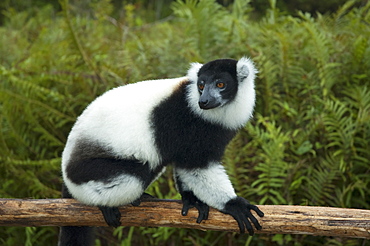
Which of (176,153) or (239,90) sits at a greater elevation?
(239,90)

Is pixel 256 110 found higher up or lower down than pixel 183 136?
lower down

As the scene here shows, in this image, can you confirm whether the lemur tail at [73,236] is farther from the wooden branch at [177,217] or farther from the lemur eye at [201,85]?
the lemur eye at [201,85]

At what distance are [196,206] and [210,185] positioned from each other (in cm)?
24

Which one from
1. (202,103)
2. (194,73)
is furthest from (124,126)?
(194,73)

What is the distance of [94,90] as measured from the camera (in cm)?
691

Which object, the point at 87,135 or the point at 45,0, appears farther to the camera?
the point at 45,0

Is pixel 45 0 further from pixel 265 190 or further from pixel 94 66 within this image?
pixel 265 190

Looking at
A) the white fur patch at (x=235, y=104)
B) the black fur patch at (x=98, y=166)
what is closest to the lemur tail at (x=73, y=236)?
the black fur patch at (x=98, y=166)

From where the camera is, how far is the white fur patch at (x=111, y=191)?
12.5ft

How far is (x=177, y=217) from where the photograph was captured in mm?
3840

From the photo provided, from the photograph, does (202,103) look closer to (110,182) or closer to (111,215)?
(110,182)

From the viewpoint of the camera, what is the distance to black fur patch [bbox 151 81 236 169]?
4020 mm

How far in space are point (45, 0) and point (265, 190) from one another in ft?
47.4

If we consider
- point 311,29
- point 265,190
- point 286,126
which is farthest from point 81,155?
point 311,29
